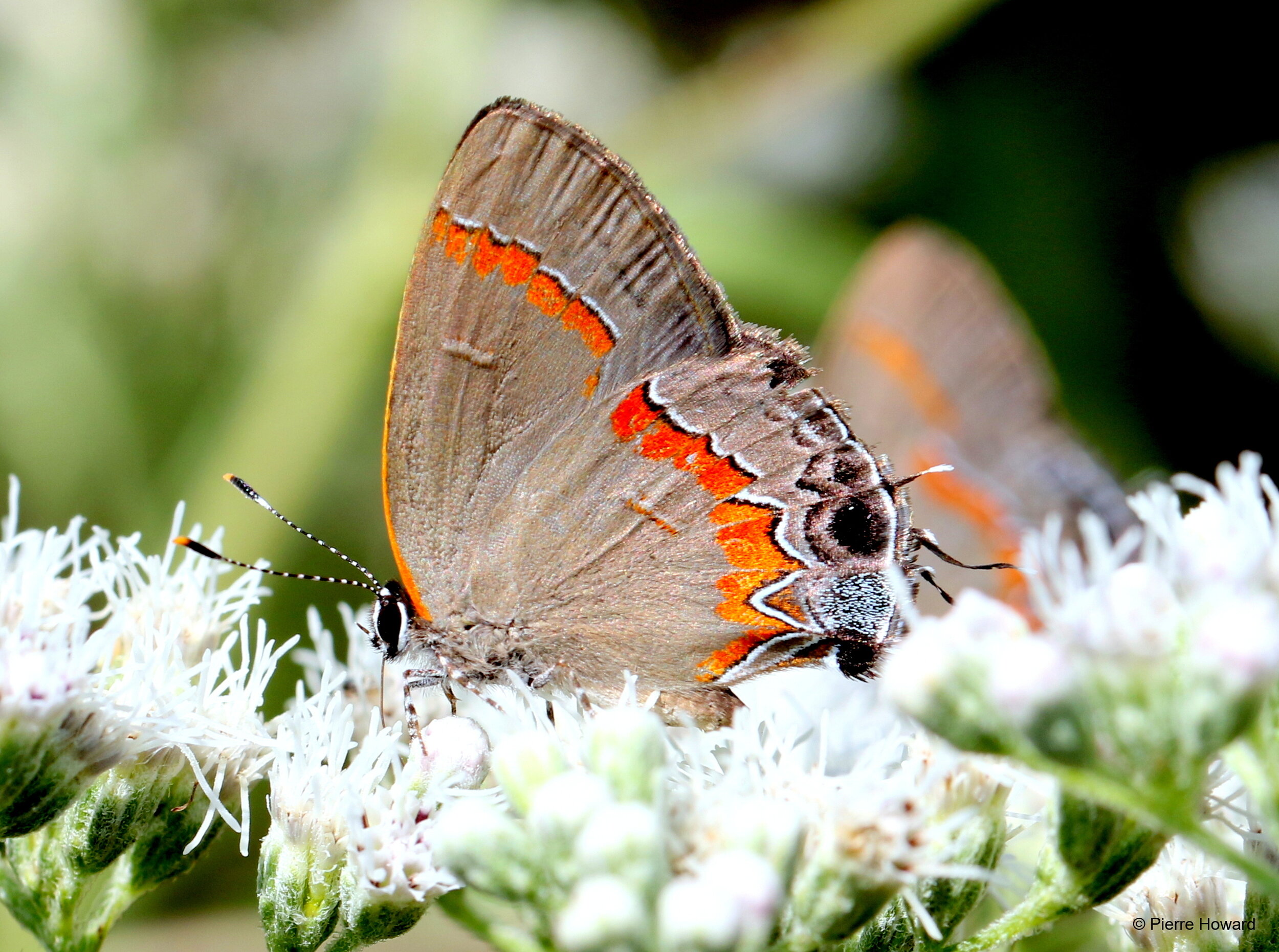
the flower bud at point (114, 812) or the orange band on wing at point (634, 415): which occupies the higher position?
the orange band on wing at point (634, 415)

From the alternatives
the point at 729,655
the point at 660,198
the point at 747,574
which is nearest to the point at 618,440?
the point at 747,574

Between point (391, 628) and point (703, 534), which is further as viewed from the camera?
point (391, 628)

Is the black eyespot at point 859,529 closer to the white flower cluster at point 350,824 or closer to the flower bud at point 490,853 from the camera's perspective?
the white flower cluster at point 350,824

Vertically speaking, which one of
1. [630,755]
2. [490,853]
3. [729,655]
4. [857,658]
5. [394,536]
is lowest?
[490,853]

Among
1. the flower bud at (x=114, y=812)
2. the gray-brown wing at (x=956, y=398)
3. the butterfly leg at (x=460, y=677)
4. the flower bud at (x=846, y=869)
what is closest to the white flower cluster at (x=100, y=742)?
the flower bud at (x=114, y=812)

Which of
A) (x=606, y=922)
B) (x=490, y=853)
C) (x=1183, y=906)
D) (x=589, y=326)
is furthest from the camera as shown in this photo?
(x=589, y=326)

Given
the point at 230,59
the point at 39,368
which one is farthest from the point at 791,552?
the point at 230,59

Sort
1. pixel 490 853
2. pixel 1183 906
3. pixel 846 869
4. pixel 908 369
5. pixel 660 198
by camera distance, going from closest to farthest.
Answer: pixel 490 853 < pixel 846 869 < pixel 1183 906 < pixel 908 369 < pixel 660 198

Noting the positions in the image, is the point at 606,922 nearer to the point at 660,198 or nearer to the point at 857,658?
the point at 857,658
